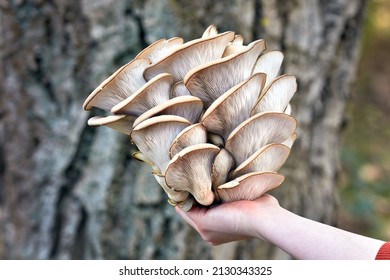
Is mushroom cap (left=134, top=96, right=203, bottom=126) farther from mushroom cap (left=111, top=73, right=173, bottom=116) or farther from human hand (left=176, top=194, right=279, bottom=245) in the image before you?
human hand (left=176, top=194, right=279, bottom=245)

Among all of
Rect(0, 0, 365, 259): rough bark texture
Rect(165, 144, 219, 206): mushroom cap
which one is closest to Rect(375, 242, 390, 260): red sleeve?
Rect(165, 144, 219, 206): mushroom cap

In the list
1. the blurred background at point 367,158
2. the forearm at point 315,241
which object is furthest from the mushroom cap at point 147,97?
the blurred background at point 367,158

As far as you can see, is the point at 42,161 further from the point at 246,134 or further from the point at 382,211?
the point at 382,211

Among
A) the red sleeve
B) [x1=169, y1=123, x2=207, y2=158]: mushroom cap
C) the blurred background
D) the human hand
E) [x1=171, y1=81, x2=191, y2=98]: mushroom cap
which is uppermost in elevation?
[x1=171, y1=81, x2=191, y2=98]: mushroom cap

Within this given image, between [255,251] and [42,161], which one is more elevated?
[42,161]

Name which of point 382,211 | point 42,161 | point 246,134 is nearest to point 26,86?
point 42,161

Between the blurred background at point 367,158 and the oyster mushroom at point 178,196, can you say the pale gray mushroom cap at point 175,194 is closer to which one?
the oyster mushroom at point 178,196
